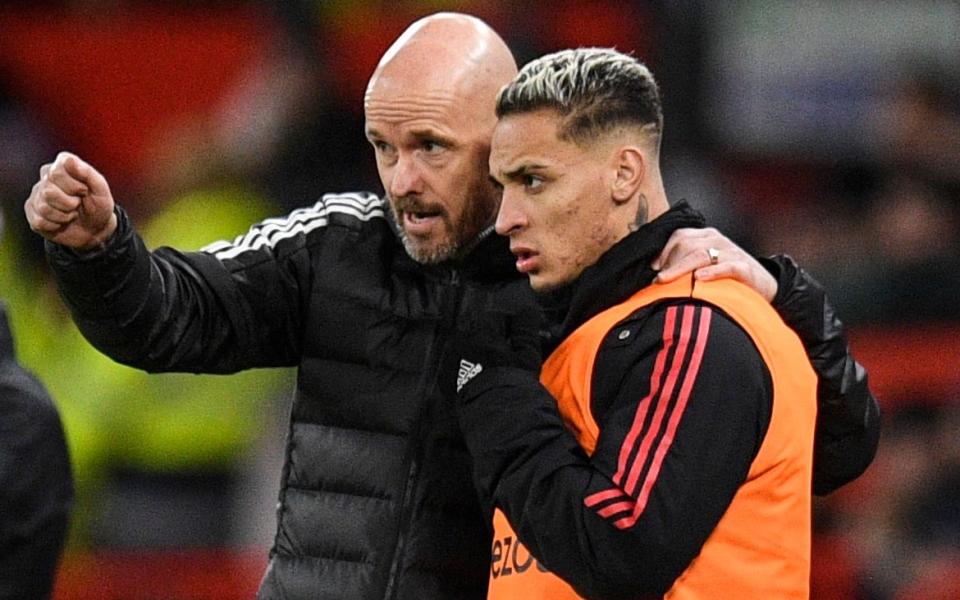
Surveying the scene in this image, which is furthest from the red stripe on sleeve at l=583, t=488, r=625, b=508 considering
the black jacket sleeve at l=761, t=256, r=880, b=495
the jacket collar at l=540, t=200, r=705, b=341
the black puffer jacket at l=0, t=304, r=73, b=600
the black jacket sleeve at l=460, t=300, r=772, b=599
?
the black puffer jacket at l=0, t=304, r=73, b=600

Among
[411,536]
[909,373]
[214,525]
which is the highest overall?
[411,536]

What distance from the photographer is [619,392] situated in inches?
103

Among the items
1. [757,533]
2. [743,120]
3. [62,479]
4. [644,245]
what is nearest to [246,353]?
[62,479]

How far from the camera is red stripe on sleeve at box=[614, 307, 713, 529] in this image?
251 cm

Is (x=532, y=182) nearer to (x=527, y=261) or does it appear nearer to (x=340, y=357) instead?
(x=527, y=261)

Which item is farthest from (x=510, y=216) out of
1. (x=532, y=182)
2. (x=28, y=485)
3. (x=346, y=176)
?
(x=346, y=176)

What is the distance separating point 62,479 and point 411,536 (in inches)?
24.0

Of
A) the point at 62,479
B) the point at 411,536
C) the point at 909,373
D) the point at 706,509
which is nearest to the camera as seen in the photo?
the point at 706,509

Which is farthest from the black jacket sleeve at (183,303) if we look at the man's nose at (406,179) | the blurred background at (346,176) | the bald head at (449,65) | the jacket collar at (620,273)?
the blurred background at (346,176)

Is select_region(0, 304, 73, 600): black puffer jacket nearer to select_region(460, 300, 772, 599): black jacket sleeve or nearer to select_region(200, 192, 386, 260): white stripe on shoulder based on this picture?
select_region(200, 192, 386, 260): white stripe on shoulder

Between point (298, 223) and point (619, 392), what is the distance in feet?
Answer: 2.51

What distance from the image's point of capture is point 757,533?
8.61 feet

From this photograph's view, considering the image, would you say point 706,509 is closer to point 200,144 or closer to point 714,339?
point 714,339

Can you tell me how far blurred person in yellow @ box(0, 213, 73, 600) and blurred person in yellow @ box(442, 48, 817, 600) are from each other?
754 mm
